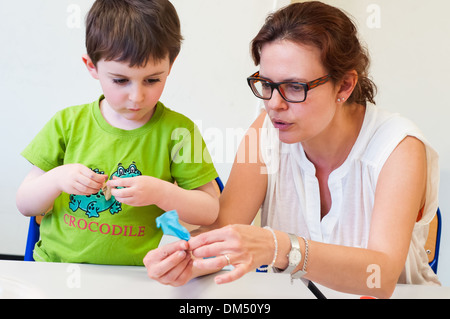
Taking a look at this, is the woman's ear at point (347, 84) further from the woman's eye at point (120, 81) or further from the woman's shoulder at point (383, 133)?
the woman's eye at point (120, 81)

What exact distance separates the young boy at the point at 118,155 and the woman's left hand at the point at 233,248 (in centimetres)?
22

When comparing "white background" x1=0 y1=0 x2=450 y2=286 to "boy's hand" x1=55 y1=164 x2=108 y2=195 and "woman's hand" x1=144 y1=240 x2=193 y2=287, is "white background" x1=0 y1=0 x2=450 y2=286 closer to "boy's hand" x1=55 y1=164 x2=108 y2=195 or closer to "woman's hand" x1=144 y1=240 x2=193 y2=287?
"boy's hand" x1=55 y1=164 x2=108 y2=195

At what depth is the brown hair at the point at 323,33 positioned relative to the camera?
1269 millimetres

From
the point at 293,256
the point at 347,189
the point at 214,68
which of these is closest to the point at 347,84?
the point at 347,189

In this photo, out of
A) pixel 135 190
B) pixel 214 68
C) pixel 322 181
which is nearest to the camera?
pixel 135 190

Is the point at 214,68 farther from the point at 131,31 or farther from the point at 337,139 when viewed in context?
the point at 131,31

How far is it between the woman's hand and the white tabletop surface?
0.03 m

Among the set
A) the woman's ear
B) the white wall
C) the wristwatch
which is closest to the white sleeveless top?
the woman's ear

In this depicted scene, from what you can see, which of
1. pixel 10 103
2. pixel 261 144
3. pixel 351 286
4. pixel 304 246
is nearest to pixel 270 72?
pixel 261 144

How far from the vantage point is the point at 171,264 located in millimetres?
1005

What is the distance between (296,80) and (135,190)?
493 mm

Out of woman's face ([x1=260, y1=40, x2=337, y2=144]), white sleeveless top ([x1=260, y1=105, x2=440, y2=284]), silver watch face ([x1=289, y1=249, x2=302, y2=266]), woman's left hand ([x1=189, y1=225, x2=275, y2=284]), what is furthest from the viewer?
white sleeveless top ([x1=260, y1=105, x2=440, y2=284])

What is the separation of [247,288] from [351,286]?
0.81 feet

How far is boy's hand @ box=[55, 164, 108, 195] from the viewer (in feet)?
3.66
